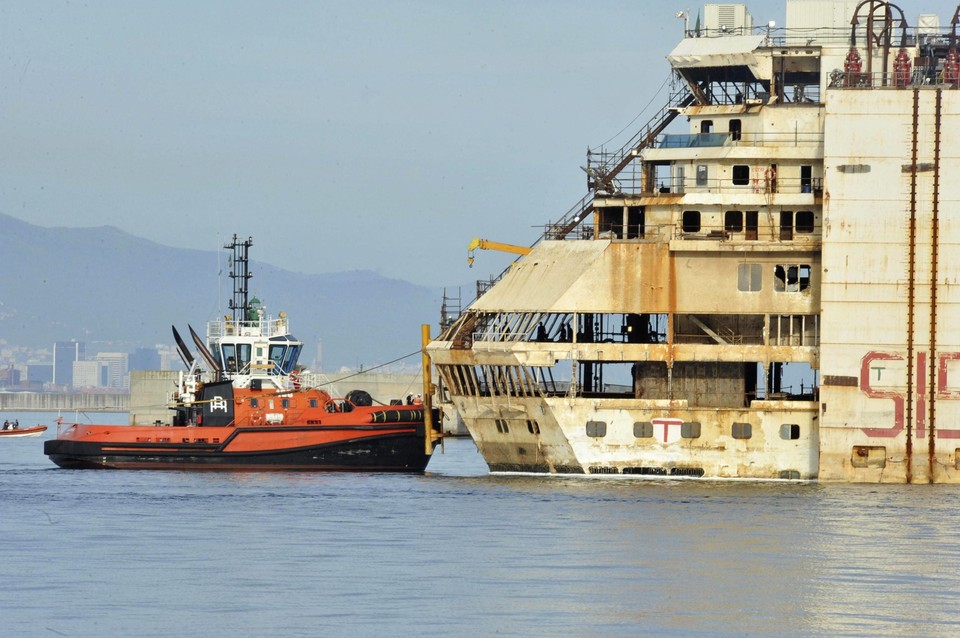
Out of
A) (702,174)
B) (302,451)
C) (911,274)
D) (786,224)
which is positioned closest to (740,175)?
(702,174)

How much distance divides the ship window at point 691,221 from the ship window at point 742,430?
20.9 feet

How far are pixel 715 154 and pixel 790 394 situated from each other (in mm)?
7842

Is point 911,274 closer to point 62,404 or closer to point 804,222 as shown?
point 804,222

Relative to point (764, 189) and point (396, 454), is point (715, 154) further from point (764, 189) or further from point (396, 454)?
point (396, 454)

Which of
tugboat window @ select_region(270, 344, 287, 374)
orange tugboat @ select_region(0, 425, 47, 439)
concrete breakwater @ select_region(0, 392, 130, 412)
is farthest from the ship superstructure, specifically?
concrete breakwater @ select_region(0, 392, 130, 412)

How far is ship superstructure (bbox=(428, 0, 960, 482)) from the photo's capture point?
4981 cm

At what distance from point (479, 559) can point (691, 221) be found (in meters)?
21.9

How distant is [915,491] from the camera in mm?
48219

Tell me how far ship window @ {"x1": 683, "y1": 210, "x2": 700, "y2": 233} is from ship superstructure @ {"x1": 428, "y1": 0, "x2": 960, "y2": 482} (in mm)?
55

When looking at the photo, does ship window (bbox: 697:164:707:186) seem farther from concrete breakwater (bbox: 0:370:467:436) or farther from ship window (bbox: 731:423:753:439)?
concrete breakwater (bbox: 0:370:467:436)

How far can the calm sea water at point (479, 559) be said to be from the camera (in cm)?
2786

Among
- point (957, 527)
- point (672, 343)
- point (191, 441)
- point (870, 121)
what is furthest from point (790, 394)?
point (191, 441)

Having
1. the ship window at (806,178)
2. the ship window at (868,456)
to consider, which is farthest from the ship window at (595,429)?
the ship window at (806,178)

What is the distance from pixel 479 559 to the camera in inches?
1371
